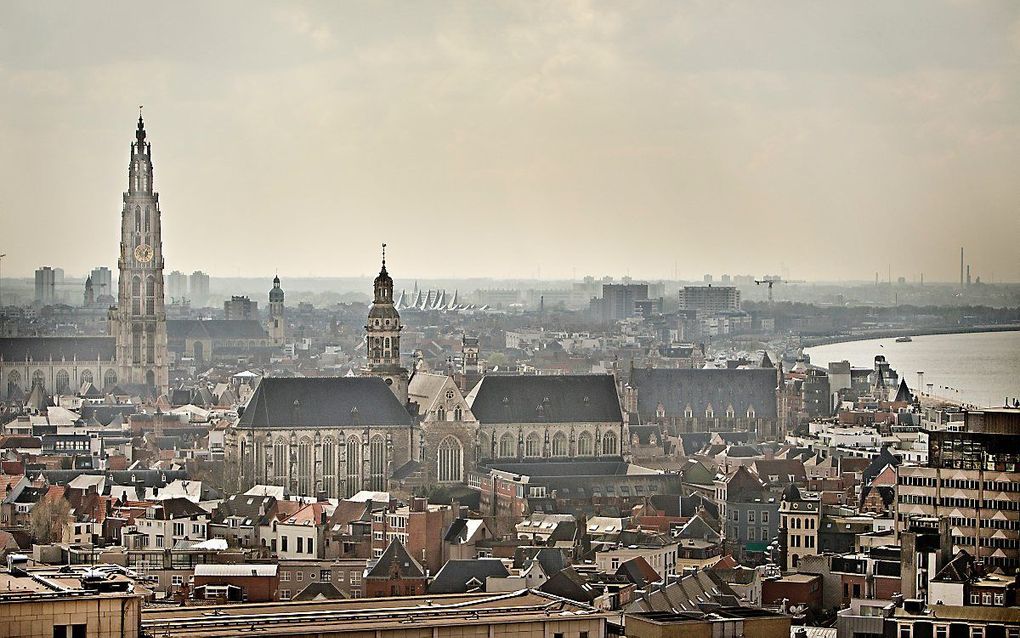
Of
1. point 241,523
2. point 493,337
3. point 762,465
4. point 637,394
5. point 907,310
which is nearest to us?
point 241,523

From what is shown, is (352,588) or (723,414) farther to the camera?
(723,414)

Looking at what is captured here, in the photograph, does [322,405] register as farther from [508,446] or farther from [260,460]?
[508,446]

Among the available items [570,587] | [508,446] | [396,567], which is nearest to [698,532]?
[396,567]

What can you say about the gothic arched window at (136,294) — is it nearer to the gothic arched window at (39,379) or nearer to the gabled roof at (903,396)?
the gothic arched window at (39,379)

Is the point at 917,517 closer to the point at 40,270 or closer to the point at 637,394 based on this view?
the point at 637,394

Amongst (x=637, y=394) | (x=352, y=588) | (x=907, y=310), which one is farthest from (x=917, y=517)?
(x=907, y=310)

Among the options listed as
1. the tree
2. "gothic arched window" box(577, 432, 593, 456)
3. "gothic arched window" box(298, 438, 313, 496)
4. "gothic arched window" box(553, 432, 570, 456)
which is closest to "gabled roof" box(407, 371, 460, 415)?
"gothic arched window" box(553, 432, 570, 456)
